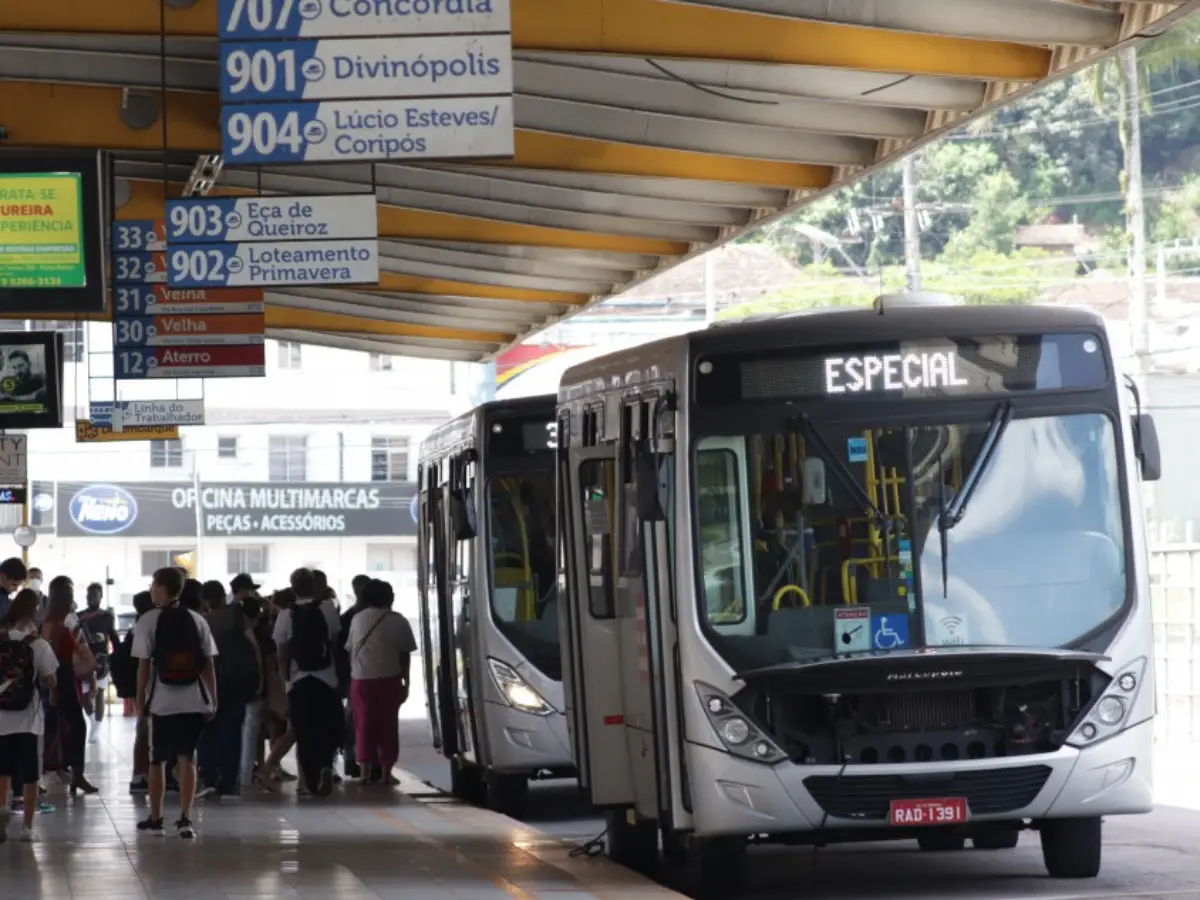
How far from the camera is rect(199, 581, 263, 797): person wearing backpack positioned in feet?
61.1

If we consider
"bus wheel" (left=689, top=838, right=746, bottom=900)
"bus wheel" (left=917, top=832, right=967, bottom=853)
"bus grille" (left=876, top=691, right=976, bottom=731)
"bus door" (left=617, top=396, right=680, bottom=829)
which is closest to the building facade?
"bus wheel" (left=917, top=832, right=967, bottom=853)

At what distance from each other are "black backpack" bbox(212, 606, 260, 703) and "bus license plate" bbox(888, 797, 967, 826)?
8.43 metres

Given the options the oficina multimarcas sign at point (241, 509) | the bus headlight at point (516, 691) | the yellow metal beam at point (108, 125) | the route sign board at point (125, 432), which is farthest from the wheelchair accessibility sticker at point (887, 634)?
the oficina multimarcas sign at point (241, 509)

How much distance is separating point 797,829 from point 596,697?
219 centimetres

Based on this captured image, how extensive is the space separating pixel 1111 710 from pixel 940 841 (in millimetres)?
1583

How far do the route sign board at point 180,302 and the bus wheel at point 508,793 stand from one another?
16.8 ft

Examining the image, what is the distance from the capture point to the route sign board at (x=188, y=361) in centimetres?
2047

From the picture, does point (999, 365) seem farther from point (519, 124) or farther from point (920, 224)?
point (920, 224)

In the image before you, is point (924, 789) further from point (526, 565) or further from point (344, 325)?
point (344, 325)

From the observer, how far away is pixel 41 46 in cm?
1630

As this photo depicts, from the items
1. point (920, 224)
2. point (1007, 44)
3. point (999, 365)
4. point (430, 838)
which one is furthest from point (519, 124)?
point (920, 224)

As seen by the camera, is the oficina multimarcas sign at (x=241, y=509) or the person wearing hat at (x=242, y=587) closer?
the person wearing hat at (x=242, y=587)

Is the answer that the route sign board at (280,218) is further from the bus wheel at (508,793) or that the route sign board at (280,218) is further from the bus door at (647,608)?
the bus wheel at (508,793)

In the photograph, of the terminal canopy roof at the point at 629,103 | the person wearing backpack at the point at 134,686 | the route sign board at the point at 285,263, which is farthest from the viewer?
the person wearing backpack at the point at 134,686
